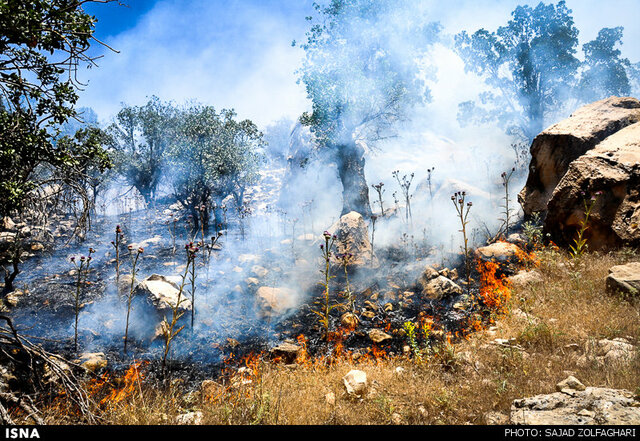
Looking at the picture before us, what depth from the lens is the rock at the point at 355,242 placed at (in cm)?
902

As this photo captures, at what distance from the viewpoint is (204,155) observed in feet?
47.9

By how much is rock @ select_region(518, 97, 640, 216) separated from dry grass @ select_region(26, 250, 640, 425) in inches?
157

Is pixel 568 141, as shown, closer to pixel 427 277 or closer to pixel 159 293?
pixel 427 277

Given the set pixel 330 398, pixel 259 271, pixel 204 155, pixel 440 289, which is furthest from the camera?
pixel 204 155

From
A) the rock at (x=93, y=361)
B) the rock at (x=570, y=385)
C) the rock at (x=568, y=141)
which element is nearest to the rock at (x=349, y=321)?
the rock at (x=570, y=385)

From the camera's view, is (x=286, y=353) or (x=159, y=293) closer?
(x=286, y=353)

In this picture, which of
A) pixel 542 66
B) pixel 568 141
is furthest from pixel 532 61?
pixel 568 141

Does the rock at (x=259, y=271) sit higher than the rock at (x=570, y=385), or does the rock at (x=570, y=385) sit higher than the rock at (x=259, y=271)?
the rock at (x=259, y=271)

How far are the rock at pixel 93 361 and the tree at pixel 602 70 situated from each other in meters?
24.2

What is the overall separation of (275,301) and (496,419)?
5.28 metres

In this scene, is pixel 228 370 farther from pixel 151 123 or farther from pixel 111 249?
pixel 151 123

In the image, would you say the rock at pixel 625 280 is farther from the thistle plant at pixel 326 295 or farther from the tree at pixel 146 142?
the tree at pixel 146 142
